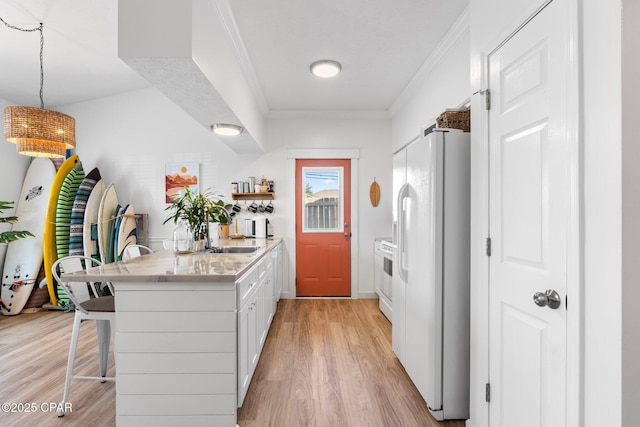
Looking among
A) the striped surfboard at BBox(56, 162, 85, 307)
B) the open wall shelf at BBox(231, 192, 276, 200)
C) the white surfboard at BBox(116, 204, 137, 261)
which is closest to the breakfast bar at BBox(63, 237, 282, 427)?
the white surfboard at BBox(116, 204, 137, 261)

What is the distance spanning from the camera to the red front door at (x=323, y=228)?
15.1ft

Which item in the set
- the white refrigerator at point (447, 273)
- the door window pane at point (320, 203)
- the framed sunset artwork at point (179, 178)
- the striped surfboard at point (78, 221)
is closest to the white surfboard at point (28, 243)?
the striped surfboard at point (78, 221)

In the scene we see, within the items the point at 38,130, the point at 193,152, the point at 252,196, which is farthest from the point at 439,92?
the point at 38,130

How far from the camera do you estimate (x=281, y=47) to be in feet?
9.15

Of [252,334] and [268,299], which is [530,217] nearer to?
[252,334]

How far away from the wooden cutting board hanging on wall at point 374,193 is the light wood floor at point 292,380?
1759 mm

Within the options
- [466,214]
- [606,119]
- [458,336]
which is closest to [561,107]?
[606,119]

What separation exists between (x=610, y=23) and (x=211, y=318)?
202 cm

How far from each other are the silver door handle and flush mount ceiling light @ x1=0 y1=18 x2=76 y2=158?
3.85m

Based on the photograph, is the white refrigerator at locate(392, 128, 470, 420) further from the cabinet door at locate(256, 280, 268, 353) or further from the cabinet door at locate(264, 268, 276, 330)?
the cabinet door at locate(264, 268, 276, 330)

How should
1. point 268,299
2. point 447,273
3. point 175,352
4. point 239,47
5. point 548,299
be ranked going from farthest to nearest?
1. point 268,299
2. point 239,47
3. point 447,273
4. point 175,352
5. point 548,299

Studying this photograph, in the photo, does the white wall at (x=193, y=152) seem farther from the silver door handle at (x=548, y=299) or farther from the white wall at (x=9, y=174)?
the silver door handle at (x=548, y=299)

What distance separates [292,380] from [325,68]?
2.83m

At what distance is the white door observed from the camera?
112 cm
